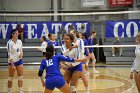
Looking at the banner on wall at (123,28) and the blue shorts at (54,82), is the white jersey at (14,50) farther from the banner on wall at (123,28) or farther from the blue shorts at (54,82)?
the banner on wall at (123,28)

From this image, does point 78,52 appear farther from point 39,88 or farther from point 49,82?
point 39,88

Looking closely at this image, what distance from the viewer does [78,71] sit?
790cm

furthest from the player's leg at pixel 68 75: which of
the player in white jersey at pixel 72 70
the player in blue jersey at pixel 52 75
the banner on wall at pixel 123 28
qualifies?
the banner on wall at pixel 123 28

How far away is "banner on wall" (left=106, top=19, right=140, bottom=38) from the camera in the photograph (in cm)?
1700

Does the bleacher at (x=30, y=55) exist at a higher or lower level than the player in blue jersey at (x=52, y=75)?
lower

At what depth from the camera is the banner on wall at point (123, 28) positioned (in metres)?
17.0

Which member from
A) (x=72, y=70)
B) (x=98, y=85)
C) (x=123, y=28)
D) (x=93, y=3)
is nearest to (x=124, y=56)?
(x=123, y=28)

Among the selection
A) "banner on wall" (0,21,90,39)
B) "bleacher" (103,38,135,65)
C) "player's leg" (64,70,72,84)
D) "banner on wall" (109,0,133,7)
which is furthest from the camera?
"banner on wall" (109,0,133,7)

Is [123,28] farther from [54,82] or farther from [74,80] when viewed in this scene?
[54,82]

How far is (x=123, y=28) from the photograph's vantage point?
17219 mm

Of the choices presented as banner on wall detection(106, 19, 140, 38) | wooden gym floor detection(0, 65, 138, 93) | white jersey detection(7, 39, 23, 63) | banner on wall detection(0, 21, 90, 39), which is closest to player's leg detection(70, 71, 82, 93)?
white jersey detection(7, 39, 23, 63)

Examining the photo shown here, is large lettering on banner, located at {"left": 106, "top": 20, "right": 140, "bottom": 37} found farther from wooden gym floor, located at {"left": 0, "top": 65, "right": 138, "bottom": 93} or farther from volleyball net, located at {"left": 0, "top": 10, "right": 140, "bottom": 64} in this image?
wooden gym floor, located at {"left": 0, "top": 65, "right": 138, "bottom": 93}

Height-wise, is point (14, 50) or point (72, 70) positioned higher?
point (14, 50)

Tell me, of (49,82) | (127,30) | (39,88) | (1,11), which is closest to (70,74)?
(49,82)
